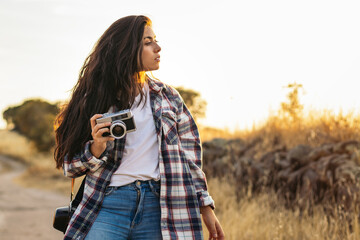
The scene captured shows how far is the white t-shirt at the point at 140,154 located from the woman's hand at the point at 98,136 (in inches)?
4.9

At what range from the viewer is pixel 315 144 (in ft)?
21.3

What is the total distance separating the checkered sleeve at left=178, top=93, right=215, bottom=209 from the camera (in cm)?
222

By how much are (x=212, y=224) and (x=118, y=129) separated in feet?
2.20

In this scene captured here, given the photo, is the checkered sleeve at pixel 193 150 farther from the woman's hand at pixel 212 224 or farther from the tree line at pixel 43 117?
the tree line at pixel 43 117

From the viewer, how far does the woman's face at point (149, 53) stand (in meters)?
2.32

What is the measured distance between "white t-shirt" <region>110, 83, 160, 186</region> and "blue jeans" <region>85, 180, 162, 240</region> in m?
0.04

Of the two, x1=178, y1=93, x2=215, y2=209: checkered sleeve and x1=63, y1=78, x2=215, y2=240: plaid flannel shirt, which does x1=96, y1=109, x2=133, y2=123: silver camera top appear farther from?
x1=178, y1=93, x2=215, y2=209: checkered sleeve

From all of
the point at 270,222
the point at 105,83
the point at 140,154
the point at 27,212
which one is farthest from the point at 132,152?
the point at 27,212

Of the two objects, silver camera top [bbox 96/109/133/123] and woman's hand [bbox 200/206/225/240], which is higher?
silver camera top [bbox 96/109/133/123]

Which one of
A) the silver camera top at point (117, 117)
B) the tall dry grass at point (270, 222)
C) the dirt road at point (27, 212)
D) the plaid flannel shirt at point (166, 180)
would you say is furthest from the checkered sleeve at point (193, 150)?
the dirt road at point (27, 212)

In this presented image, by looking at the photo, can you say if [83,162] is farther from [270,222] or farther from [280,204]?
[280,204]

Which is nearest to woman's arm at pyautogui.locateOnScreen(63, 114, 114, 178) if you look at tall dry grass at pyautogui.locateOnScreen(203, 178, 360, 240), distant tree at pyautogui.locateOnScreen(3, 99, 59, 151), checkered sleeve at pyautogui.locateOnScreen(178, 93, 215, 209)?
checkered sleeve at pyautogui.locateOnScreen(178, 93, 215, 209)

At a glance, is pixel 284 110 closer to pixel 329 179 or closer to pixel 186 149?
pixel 329 179

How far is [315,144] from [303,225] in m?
2.23
